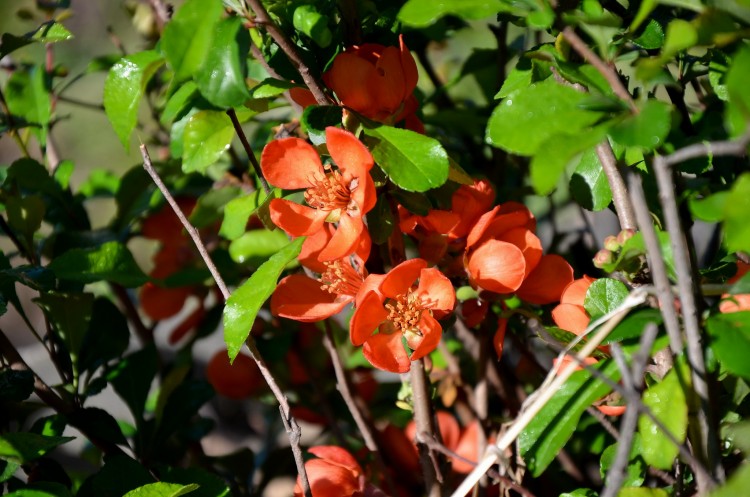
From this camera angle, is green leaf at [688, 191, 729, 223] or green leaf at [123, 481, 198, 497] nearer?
green leaf at [688, 191, 729, 223]

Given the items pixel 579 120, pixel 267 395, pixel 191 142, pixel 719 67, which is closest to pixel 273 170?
pixel 191 142

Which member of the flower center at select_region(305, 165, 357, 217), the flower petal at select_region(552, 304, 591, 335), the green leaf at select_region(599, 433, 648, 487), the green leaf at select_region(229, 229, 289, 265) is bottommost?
the green leaf at select_region(599, 433, 648, 487)

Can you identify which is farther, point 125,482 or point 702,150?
point 125,482

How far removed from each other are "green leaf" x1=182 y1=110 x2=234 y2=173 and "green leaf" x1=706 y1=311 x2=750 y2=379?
52 centimetres

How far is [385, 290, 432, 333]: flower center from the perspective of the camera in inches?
29.9

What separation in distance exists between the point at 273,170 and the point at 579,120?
0.30 m

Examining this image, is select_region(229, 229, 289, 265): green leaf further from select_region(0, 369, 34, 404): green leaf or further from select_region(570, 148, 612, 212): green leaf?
select_region(570, 148, 612, 212): green leaf

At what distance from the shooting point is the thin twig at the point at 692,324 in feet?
1.74

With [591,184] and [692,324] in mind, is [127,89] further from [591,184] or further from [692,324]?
[692,324]

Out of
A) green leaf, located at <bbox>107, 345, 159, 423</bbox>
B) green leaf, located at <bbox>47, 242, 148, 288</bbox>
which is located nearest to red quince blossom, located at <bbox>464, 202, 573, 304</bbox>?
green leaf, located at <bbox>47, 242, 148, 288</bbox>

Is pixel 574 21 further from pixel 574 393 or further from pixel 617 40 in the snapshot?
pixel 574 393

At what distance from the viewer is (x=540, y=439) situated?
689 mm

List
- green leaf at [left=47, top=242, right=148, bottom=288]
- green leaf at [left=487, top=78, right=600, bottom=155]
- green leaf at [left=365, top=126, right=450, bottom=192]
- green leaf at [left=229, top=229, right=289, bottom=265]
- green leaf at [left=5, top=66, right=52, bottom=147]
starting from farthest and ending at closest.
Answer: green leaf at [left=5, top=66, right=52, bottom=147] → green leaf at [left=229, top=229, right=289, bottom=265] → green leaf at [left=47, top=242, right=148, bottom=288] → green leaf at [left=365, top=126, right=450, bottom=192] → green leaf at [left=487, top=78, right=600, bottom=155]

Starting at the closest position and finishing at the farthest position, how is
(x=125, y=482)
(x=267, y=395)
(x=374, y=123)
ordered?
(x=374, y=123), (x=125, y=482), (x=267, y=395)
